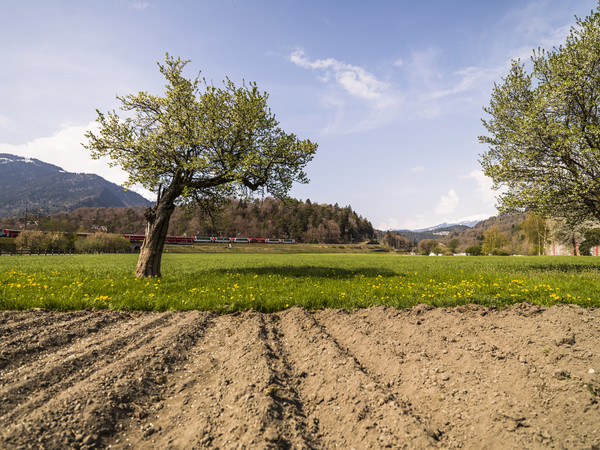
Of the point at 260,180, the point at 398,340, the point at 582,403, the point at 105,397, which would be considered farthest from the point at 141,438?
the point at 260,180

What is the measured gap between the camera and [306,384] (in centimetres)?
452

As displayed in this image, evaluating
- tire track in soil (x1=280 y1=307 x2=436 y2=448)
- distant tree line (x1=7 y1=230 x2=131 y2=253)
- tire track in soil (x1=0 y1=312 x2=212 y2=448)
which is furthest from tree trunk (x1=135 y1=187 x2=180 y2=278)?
distant tree line (x1=7 y1=230 x2=131 y2=253)

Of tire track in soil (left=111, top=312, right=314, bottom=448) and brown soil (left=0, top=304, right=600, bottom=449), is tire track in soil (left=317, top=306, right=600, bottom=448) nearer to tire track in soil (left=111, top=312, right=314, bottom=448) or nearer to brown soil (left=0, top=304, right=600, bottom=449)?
brown soil (left=0, top=304, right=600, bottom=449)

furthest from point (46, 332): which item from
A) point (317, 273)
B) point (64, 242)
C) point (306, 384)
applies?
point (64, 242)

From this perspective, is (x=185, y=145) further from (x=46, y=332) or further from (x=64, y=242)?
(x=64, y=242)

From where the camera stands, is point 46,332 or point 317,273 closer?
point 46,332

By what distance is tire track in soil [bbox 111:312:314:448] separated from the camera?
3232mm

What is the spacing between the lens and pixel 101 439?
Result: 322 cm

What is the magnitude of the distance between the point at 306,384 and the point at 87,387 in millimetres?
3144

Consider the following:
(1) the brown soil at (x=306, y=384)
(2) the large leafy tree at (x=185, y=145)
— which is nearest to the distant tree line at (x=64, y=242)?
(2) the large leafy tree at (x=185, y=145)

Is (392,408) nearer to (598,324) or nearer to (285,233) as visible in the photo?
(598,324)

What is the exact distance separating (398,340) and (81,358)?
599 centimetres

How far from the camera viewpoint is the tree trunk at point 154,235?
15.0m

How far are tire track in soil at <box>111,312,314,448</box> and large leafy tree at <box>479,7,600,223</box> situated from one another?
1812 cm
